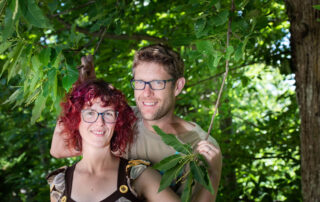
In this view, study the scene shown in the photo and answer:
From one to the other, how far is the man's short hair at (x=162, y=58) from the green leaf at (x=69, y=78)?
2.07 feet

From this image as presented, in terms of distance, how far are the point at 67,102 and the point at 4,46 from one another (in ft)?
1.61

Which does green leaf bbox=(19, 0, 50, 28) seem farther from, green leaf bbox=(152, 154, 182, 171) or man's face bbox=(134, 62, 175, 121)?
man's face bbox=(134, 62, 175, 121)

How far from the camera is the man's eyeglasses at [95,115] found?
1896 mm

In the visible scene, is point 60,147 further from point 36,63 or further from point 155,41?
point 155,41

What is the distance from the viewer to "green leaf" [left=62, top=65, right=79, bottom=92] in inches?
64.7

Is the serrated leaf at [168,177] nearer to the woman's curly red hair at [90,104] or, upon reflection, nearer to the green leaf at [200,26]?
the woman's curly red hair at [90,104]

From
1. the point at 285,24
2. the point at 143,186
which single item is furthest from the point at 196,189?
the point at 285,24

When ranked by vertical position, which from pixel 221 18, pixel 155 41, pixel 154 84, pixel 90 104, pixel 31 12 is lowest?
pixel 90 104

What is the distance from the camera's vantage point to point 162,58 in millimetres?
2240

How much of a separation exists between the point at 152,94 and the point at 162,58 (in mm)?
228

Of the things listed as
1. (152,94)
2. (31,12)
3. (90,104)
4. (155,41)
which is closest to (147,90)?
(152,94)

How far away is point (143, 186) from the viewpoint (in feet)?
6.27

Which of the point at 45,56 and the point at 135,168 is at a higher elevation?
the point at 45,56

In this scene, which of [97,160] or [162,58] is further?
[162,58]
